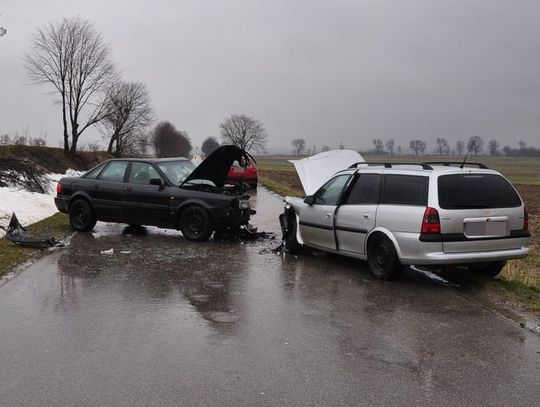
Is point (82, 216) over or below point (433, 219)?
below

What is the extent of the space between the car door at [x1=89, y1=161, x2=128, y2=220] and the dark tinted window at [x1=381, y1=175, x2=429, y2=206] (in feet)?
20.4

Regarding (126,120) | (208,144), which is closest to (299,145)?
(208,144)

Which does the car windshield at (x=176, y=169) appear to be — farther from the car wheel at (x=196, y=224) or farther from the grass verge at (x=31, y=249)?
the grass verge at (x=31, y=249)

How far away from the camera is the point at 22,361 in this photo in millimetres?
4629

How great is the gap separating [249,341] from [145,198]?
7092mm

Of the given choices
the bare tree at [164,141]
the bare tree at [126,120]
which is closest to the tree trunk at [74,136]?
the bare tree at [126,120]

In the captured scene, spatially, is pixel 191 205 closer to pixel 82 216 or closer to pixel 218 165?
pixel 218 165

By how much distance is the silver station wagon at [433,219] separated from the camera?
286 inches

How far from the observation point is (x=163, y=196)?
38.1ft

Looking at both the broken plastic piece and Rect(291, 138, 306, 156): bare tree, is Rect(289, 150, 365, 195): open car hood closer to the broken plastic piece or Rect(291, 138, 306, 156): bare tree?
the broken plastic piece

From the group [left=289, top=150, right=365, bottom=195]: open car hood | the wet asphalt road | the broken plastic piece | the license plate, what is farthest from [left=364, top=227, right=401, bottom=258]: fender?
the broken plastic piece

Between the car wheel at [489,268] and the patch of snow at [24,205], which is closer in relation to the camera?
the car wheel at [489,268]

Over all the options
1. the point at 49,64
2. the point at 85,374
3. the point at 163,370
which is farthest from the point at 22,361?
the point at 49,64

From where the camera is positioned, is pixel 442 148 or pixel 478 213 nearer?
pixel 478 213
